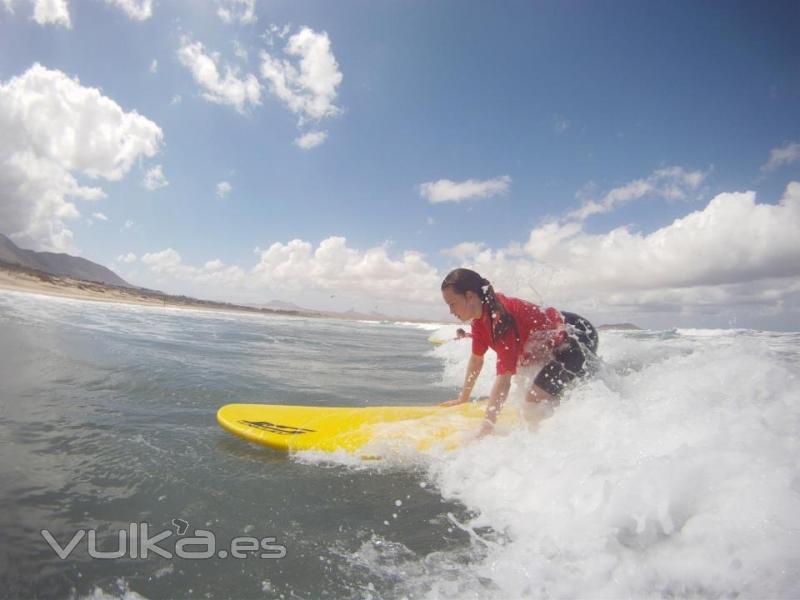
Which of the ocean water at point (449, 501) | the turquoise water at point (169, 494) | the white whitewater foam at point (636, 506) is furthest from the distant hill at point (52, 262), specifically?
the white whitewater foam at point (636, 506)

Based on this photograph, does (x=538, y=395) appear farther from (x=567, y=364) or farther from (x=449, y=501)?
(x=449, y=501)

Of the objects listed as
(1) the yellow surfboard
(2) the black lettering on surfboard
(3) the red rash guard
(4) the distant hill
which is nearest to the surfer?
(3) the red rash guard

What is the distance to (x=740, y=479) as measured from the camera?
85.5 inches

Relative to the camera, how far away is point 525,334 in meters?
3.75

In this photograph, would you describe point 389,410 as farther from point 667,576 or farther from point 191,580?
point 667,576

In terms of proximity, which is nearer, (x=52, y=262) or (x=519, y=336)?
(x=519, y=336)

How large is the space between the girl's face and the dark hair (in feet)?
0.10

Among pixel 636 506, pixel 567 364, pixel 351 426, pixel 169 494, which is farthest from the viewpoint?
pixel 351 426

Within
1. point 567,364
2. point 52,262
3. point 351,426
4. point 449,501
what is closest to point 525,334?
point 567,364

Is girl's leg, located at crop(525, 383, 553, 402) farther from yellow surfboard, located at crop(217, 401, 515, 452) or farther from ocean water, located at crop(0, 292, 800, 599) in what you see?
yellow surfboard, located at crop(217, 401, 515, 452)

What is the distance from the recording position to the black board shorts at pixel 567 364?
390 cm
